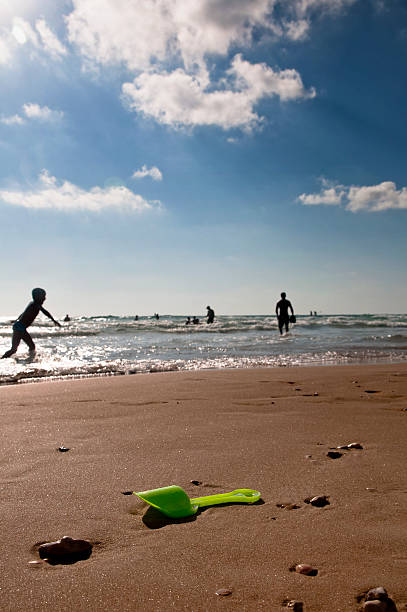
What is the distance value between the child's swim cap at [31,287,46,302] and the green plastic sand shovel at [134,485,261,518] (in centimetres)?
925

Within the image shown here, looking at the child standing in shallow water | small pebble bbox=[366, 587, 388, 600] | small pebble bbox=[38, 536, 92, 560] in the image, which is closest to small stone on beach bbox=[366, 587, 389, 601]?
small pebble bbox=[366, 587, 388, 600]

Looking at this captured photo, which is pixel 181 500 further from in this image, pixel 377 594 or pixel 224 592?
pixel 377 594

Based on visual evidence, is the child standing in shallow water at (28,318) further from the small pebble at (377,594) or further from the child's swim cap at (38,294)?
the small pebble at (377,594)

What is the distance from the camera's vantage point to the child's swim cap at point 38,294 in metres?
10.2

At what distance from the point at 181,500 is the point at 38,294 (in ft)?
31.0

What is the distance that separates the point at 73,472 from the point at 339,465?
1.39m

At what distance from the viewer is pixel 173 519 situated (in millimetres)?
1688

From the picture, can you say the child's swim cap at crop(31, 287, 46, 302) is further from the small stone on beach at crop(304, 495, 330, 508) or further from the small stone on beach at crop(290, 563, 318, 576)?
the small stone on beach at crop(290, 563, 318, 576)

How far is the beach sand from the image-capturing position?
1217 mm

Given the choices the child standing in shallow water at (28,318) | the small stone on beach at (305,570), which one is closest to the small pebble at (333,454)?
the small stone on beach at (305,570)

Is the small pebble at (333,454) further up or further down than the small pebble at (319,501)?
further down

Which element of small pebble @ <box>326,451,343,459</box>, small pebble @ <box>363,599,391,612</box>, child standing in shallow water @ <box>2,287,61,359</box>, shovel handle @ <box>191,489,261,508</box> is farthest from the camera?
child standing in shallow water @ <box>2,287,61,359</box>

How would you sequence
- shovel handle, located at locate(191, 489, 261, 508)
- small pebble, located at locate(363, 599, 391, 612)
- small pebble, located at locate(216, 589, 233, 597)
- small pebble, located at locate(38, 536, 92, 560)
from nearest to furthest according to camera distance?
small pebble, located at locate(363, 599, 391, 612) < small pebble, located at locate(216, 589, 233, 597) < small pebble, located at locate(38, 536, 92, 560) < shovel handle, located at locate(191, 489, 261, 508)

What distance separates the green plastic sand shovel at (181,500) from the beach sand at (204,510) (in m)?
0.04
